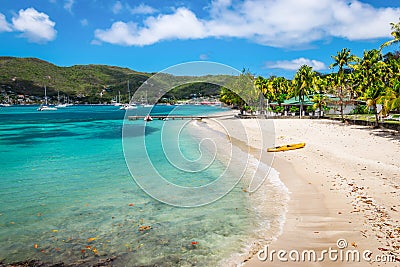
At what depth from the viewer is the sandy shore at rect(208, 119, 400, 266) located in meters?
6.55

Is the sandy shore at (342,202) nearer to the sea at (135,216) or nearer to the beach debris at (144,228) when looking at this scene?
the sea at (135,216)

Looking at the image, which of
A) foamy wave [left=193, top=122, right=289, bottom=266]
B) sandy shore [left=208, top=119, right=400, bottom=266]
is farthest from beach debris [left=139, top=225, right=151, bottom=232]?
sandy shore [left=208, top=119, right=400, bottom=266]

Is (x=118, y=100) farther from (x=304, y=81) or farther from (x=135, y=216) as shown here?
(x=135, y=216)

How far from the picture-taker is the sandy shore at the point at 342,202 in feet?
21.5

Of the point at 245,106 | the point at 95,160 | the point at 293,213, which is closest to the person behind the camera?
the point at 293,213

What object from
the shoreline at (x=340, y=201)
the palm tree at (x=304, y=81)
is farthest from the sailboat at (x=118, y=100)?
the shoreline at (x=340, y=201)

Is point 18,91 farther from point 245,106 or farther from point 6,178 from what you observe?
point 6,178

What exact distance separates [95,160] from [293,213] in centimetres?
1574

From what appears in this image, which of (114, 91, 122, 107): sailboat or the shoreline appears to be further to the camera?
(114, 91, 122, 107): sailboat

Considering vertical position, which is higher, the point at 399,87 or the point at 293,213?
the point at 399,87

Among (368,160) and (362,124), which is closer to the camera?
(368,160)

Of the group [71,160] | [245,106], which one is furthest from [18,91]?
[71,160]

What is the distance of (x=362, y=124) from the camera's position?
3144 centimetres

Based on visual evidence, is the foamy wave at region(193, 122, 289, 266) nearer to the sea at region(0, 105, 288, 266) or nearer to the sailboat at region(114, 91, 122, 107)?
the sea at region(0, 105, 288, 266)
